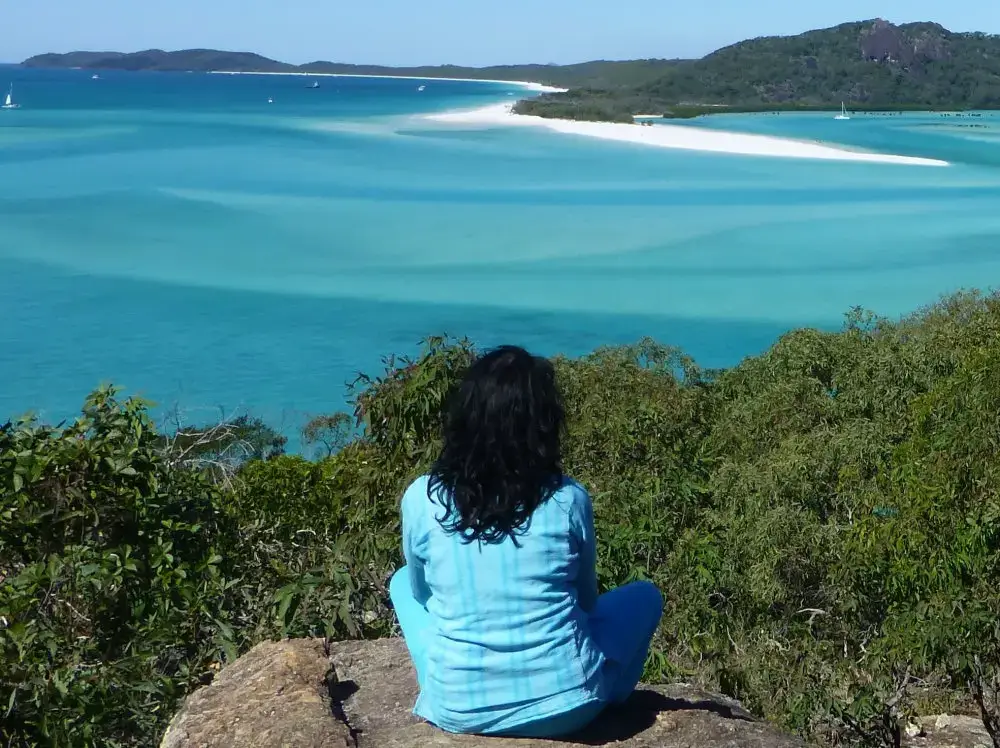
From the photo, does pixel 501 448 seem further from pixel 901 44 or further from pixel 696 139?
pixel 901 44

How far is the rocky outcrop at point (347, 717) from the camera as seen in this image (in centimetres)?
224

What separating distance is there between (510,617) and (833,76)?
102 m

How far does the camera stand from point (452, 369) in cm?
393

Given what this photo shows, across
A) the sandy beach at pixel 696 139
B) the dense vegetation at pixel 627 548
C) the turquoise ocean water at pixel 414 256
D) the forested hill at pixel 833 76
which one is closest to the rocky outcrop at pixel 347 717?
the dense vegetation at pixel 627 548

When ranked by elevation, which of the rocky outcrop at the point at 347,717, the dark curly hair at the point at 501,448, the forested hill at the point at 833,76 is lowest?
the rocky outcrop at the point at 347,717

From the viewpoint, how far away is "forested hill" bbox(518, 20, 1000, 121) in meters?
89.5

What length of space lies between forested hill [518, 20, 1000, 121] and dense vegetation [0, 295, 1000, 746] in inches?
2991

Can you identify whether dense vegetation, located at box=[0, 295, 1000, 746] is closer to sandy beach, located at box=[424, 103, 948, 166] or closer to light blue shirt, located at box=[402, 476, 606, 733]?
light blue shirt, located at box=[402, 476, 606, 733]

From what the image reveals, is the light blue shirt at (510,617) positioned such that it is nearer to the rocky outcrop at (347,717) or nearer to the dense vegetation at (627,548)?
the rocky outcrop at (347,717)

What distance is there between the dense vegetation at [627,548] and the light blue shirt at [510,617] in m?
0.87

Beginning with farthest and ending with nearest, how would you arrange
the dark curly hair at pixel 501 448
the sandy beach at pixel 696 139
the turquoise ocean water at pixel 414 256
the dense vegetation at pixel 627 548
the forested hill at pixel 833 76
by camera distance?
the forested hill at pixel 833 76 → the sandy beach at pixel 696 139 → the turquoise ocean water at pixel 414 256 → the dense vegetation at pixel 627 548 → the dark curly hair at pixel 501 448

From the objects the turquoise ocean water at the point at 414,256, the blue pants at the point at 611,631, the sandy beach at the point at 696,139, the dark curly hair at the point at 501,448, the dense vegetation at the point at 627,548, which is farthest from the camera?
the sandy beach at the point at 696,139

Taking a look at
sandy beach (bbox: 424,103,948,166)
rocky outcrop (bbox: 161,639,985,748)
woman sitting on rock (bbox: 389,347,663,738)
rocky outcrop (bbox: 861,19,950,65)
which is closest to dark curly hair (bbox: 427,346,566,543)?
woman sitting on rock (bbox: 389,347,663,738)

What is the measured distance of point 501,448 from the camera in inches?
81.0
